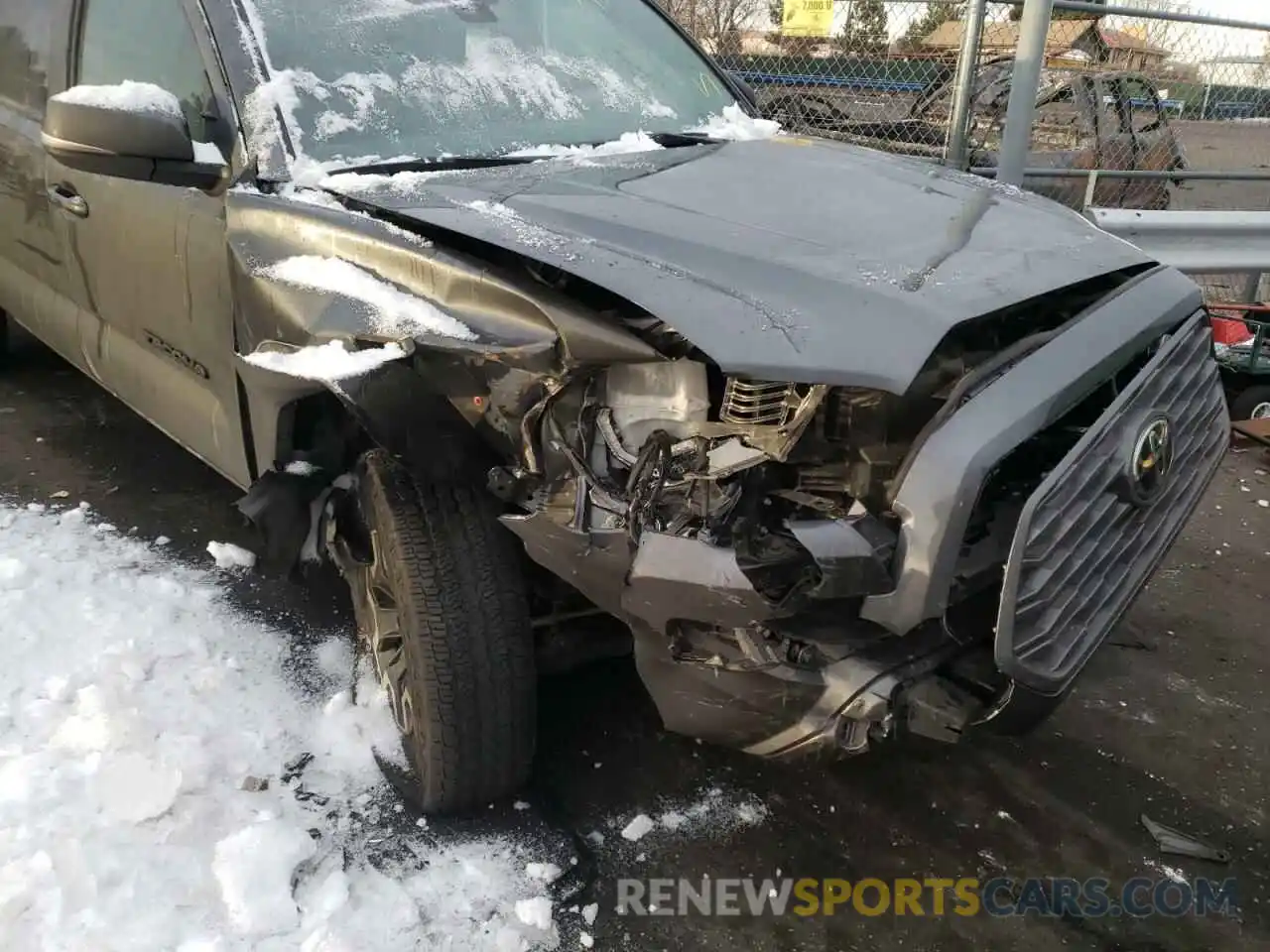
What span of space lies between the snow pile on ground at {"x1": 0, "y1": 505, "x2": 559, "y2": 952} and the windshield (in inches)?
57.8

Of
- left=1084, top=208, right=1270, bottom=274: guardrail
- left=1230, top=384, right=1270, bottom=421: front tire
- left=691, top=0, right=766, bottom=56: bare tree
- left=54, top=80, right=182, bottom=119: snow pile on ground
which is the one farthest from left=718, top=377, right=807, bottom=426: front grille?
left=691, top=0, right=766, bottom=56: bare tree

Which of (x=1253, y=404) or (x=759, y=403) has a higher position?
(x=759, y=403)

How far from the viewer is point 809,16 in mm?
5828

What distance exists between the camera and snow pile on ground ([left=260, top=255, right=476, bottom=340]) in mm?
1968

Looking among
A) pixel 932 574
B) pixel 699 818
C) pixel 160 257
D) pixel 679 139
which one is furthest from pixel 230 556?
pixel 932 574

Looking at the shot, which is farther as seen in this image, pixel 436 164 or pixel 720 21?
pixel 720 21

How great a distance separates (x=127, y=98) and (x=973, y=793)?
2701 millimetres

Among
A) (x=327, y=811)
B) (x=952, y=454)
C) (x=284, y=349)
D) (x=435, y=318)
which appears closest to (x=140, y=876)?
(x=327, y=811)

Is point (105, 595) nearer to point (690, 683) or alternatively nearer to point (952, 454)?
point (690, 683)

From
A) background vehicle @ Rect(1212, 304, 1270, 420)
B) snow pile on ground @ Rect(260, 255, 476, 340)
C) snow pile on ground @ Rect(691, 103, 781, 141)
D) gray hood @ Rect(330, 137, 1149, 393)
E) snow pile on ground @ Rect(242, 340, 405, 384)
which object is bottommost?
background vehicle @ Rect(1212, 304, 1270, 420)

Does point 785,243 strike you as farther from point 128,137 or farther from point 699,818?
point 128,137

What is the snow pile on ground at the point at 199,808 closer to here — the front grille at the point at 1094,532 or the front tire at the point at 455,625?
the front tire at the point at 455,625

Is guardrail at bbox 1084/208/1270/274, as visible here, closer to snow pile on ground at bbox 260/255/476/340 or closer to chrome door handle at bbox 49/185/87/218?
snow pile on ground at bbox 260/255/476/340

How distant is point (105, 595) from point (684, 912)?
2089 mm
